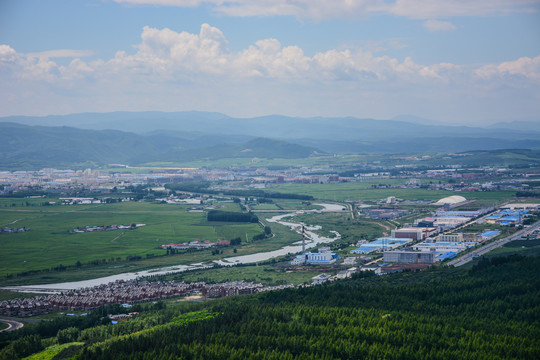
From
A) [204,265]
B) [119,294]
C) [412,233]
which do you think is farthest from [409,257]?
[119,294]

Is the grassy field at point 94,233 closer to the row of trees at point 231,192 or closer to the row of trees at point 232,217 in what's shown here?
the row of trees at point 232,217

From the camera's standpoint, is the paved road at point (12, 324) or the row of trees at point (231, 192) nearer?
the paved road at point (12, 324)

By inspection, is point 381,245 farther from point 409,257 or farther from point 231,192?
point 231,192

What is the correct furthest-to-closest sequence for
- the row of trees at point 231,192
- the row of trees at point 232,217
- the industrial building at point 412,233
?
the row of trees at point 231,192
the row of trees at point 232,217
the industrial building at point 412,233

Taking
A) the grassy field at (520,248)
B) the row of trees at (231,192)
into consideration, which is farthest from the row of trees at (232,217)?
the grassy field at (520,248)

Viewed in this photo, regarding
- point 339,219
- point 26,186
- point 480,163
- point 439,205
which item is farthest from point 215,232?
point 480,163

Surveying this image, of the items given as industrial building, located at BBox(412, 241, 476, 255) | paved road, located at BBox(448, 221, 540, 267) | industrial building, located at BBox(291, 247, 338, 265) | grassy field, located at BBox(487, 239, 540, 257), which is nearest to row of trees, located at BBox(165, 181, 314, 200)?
paved road, located at BBox(448, 221, 540, 267)
